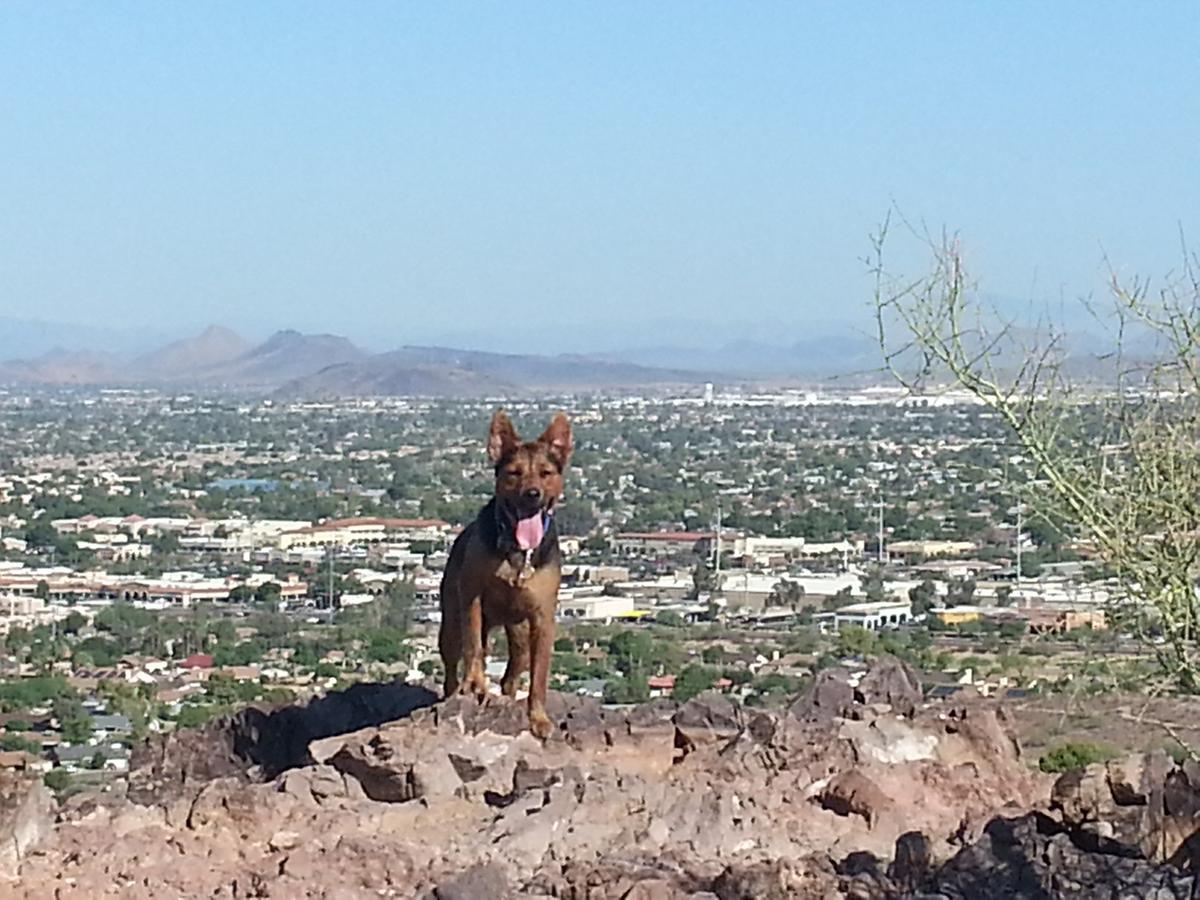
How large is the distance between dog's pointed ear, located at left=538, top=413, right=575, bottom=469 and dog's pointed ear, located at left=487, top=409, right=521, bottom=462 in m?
0.14

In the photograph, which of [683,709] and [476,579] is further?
[683,709]

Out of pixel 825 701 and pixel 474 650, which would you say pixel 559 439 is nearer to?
pixel 474 650

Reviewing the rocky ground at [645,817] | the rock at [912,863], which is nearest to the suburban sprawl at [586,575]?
the rocky ground at [645,817]

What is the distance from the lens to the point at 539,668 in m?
12.5

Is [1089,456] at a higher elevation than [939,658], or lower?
higher

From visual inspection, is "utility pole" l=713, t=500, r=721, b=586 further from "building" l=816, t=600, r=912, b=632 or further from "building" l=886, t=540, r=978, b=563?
"building" l=816, t=600, r=912, b=632

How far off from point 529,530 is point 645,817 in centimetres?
181

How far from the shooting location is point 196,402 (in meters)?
161

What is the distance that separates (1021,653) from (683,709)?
3727mm

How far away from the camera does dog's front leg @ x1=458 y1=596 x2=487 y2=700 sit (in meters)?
12.4

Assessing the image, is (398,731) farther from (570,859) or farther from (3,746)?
(3,746)

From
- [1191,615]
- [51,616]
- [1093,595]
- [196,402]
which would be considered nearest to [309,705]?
[1093,595]

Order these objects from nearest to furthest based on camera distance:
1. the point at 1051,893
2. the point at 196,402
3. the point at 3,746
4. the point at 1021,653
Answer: the point at 1051,893 → the point at 1021,653 → the point at 3,746 → the point at 196,402

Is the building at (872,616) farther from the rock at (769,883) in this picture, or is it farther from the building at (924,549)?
the rock at (769,883)
